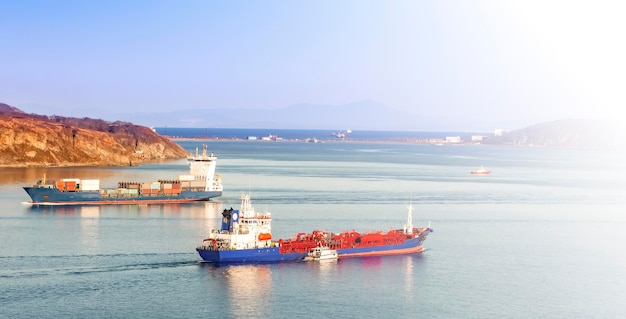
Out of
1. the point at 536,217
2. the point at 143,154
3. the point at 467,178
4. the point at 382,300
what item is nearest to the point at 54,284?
the point at 382,300

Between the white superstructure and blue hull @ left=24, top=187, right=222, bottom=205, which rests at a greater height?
the white superstructure

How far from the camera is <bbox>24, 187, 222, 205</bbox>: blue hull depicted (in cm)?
8169

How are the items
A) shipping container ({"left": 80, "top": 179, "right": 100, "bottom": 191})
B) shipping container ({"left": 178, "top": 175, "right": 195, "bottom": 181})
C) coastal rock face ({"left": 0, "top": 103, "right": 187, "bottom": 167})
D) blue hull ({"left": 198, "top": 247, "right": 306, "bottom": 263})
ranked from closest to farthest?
blue hull ({"left": 198, "top": 247, "right": 306, "bottom": 263}), shipping container ({"left": 80, "top": 179, "right": 100, "bottom": 191}), shipping container ({"left": 178, "top": 175, "right": 195, "bottom": 181}), coastal rock face ({"left": 0, "top": 103, "right": 187, "bottom": 167})

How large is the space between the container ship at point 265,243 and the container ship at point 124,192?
3062 cm

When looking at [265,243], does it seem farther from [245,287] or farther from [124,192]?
[124,192]

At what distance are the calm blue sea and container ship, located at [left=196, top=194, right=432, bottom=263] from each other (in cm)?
109

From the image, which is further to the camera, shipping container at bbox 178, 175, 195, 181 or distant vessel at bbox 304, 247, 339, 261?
shipping container at bbox 178, 175, 195, 181

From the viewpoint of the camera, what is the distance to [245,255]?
51.5 meters

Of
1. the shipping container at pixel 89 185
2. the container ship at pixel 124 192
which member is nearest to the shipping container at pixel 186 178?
the container ship at pixel 124 192

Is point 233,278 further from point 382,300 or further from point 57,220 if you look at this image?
point 57,220

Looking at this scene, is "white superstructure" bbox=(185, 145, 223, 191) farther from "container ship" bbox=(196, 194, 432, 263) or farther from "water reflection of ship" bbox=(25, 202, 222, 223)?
"container ship" bbox=(196, 194, 432, 263)

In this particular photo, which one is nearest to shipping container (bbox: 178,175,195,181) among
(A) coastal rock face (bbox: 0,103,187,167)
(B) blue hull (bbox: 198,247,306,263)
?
(B) blue hull (bbox: 198,247,306,263)

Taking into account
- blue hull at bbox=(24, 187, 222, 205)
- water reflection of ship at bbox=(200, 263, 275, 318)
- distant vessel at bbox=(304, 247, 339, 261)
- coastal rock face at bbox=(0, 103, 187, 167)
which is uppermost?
coastal rock face at bbox=(0, 103, 187, 167)

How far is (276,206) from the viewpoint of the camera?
8019cm
